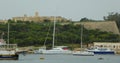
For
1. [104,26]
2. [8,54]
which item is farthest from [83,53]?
[104,26]

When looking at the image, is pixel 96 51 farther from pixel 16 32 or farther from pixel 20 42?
pixel 16 32

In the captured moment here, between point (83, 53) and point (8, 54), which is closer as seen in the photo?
point (8, 54)

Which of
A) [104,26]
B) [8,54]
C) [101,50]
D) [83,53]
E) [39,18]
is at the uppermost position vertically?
[39,18]

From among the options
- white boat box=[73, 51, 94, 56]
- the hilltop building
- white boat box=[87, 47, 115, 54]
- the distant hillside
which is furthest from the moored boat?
the hilltop building

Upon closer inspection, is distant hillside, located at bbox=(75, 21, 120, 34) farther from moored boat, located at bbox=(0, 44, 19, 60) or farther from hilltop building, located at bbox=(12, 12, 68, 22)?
moored boat, located at bbox=(0, 44, 19, 60)

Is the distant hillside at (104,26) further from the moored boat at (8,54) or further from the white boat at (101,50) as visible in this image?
the moored boat at (8,54)

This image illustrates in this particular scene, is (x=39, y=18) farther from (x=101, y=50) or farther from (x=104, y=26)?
(x=101, y=50)

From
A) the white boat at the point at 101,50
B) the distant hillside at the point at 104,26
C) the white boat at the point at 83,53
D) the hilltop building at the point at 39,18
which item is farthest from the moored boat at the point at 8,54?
the hilltop building at the point at 39,18

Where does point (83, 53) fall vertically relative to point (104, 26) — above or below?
below

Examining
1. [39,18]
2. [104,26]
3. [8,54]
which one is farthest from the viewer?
[39,18]

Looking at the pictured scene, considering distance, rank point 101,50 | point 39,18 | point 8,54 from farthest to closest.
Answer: point 39,18
point 101,50
point 8,54

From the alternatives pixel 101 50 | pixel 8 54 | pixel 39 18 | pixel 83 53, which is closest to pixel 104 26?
pixel 39 18

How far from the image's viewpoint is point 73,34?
357 ft

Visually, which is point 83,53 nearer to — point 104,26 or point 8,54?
point 8,54
